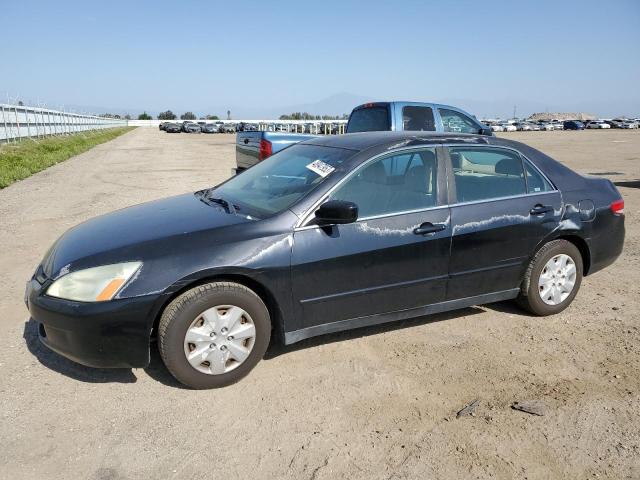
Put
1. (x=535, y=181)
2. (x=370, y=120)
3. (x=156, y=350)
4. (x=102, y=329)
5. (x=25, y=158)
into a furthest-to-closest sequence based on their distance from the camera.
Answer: (x=25, y=158) < (x=370, y=120) < (x=535, y=181) < (x=156, y=350) < (x=102, y=329)

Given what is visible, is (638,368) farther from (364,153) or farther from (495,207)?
(364,153)

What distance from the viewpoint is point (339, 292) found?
3.59 m

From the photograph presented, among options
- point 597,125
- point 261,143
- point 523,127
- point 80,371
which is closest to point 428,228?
point 80,371

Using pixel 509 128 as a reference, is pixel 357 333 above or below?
below

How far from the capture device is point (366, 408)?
3.16 m

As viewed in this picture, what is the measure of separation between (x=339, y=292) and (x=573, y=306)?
2.56 m

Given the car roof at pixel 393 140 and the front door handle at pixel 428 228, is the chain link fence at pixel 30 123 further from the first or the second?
the front door handle at pixel 428 228

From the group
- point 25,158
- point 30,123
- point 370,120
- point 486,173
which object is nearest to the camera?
point 486,173

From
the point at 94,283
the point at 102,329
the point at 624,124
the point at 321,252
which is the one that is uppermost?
the point at 624,124

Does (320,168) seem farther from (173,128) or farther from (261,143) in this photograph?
(173,128)

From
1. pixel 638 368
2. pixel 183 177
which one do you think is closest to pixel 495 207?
pixel 638 368

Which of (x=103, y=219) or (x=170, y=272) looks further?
(x=103, y=219)

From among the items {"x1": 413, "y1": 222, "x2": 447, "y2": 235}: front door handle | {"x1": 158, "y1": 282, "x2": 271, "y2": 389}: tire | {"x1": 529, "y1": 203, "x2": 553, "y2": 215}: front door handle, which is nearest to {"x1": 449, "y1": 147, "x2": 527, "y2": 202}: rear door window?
{"x1": 529, "y1": 203, "x2": 553, "y2": 215}: front door handle

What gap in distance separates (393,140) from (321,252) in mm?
1166
